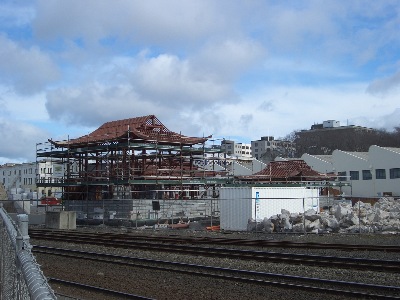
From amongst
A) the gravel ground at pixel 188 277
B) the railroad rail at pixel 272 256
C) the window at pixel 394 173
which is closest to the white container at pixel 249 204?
the railroad rail at pixel 272 256

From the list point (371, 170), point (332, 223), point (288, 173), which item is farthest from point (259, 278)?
point (371, 170)

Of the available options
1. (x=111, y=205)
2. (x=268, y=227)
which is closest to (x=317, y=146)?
(x=111, y=205)

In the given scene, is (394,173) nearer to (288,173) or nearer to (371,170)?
(371,170)

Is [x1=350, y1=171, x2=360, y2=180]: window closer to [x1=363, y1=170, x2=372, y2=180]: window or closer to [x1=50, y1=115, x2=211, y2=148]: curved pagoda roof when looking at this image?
[x1=363, y1=170, x2=372, y2=180]: window

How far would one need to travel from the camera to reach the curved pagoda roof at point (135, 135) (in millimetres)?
48938

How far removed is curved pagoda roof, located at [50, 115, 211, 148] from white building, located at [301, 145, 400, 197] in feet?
77.9

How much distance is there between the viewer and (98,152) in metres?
54.1

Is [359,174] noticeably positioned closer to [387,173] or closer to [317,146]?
[387,173]

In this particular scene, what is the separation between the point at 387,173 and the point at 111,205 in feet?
132

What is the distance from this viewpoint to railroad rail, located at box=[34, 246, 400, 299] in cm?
1182

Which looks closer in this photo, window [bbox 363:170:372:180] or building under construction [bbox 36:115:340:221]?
building under construction [bbox 36:115:340:221]

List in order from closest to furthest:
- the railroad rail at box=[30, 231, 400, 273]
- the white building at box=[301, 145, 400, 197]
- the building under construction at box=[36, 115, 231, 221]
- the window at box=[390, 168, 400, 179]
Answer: the railroad rail at box=[30, 231, 400, 273] < the building under construction at box=[36, 115, 231, 221] < the window at box=[390, 168, 400, 179] < the white building at box=[301, 145, 400, 197]

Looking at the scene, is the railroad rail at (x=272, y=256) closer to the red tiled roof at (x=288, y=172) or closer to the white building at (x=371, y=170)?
the red tiled roof at (x=288, y=172)

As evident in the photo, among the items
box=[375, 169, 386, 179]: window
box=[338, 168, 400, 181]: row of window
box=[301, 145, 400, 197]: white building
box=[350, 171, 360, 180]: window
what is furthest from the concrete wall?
box=[350, 171, 360, 180]: window
